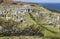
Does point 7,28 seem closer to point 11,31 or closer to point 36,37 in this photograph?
point 11,31

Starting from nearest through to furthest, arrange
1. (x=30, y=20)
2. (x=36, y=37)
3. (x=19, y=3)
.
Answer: (x=36, y=37) < (x=30, y=20) < (x=19, y=3)

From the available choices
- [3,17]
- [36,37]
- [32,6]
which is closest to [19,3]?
[32,6]

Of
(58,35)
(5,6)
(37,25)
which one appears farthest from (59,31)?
(5,6)

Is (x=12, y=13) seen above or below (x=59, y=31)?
above

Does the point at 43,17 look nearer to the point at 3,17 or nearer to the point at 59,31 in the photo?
the point at 59,31

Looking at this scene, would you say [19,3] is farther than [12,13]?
Yes

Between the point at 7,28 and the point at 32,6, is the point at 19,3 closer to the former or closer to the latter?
the point at 32,6

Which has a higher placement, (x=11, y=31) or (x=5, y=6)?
(x=5, y=6)

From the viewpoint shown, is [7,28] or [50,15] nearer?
[7,28]

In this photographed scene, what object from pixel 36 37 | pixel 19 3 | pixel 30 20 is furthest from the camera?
pixel 19 3
